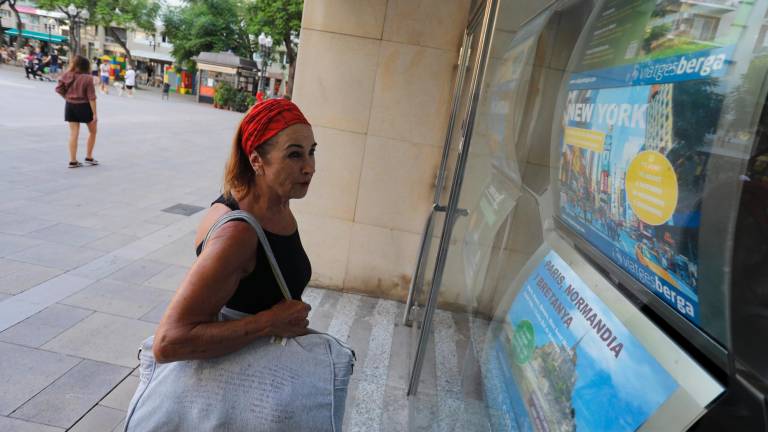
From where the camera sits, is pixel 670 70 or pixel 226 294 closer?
pixel 670 70

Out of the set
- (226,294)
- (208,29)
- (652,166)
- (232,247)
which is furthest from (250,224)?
(208,29)

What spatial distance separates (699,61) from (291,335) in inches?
45.5

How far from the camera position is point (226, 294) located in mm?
1339

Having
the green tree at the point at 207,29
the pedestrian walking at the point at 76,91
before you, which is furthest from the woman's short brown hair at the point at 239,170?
the green tree at the point at 207,29

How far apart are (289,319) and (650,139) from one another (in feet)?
3.32

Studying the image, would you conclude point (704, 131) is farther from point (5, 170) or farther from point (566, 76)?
point (5, 170)

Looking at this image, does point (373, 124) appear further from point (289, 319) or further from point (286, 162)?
point (289, 319)

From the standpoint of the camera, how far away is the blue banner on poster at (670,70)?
0.84 m

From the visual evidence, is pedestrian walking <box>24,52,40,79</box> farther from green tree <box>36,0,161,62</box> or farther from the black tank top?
the black tank top

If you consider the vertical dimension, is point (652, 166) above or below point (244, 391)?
above

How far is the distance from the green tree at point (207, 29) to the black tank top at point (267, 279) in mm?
42215

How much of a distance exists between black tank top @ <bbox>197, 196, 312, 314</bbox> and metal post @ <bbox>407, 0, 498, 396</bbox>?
1.59 meters

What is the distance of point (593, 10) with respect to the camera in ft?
5.46

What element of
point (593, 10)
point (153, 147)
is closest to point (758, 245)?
point (593, 10)
